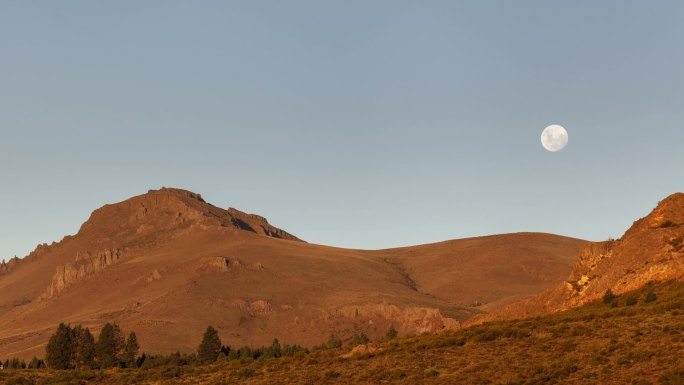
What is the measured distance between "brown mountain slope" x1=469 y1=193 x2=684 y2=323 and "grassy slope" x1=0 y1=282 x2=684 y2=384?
3106 mm

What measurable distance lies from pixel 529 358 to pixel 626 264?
25.8m

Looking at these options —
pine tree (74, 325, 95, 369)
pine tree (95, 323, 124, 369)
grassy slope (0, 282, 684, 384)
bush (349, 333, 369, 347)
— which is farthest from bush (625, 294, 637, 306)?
pine tree (74, 325, 95, 369)

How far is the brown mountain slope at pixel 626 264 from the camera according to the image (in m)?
58.2

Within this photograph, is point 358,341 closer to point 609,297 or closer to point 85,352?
point 85,352

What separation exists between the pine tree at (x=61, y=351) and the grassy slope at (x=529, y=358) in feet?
254

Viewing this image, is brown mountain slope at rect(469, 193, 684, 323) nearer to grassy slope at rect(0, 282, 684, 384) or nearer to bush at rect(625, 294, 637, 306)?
bush at rect(625, 294, 637, 306)

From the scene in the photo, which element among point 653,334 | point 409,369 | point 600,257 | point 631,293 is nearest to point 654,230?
point 600,257

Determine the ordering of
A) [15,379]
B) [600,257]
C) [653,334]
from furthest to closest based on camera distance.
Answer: [600,257], [15,379], [653,334]

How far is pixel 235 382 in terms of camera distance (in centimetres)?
4625

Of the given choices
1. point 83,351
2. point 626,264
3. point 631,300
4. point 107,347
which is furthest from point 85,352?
point 631,300

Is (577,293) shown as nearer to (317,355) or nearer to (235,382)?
(317,355)

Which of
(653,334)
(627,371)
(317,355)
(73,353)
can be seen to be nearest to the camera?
(627,371)

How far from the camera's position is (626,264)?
61781 mm

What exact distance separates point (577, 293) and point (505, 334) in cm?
1946
